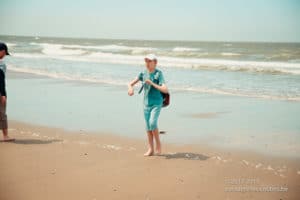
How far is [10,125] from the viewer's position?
697 cm

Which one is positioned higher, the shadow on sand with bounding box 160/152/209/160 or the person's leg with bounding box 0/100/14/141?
the person's leg with bounding box 0/100/14/141

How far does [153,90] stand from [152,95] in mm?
67

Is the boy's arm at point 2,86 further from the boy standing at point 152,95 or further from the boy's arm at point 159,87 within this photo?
the boy's arm at point 159,87

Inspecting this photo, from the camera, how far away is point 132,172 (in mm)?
4453

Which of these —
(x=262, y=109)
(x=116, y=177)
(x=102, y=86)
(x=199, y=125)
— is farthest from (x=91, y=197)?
(x=102, y=86)

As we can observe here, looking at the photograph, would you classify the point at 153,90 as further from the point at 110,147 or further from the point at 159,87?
the point at 110,147

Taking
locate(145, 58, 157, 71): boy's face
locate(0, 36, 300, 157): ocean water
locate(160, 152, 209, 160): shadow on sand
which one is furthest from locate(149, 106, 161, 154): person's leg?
locate(0, 36, 300, 157): ocean water

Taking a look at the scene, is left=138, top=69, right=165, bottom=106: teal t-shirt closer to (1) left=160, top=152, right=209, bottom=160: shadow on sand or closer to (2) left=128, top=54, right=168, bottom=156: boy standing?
(2) left=128, top=54, right=168, bottom=156: boy standing

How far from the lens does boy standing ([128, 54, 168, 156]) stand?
5.17 meters

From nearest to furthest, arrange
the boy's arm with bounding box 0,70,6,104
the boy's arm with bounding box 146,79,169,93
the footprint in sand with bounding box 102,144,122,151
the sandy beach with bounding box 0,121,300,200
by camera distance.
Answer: the sandy beach with bounding box 0,121,300,200
the boy's arm with bounding box 146,79,169,93
the footprint in sand with bounding box 102,144,122,151
the boy's arm with bounding box 0,70,6,104

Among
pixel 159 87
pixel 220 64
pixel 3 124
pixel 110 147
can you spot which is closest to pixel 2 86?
pixel 3 124

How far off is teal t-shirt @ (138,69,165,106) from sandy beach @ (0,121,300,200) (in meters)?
0.70

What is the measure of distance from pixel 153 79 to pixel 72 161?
4.77 ft

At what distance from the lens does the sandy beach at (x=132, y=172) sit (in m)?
3.82
